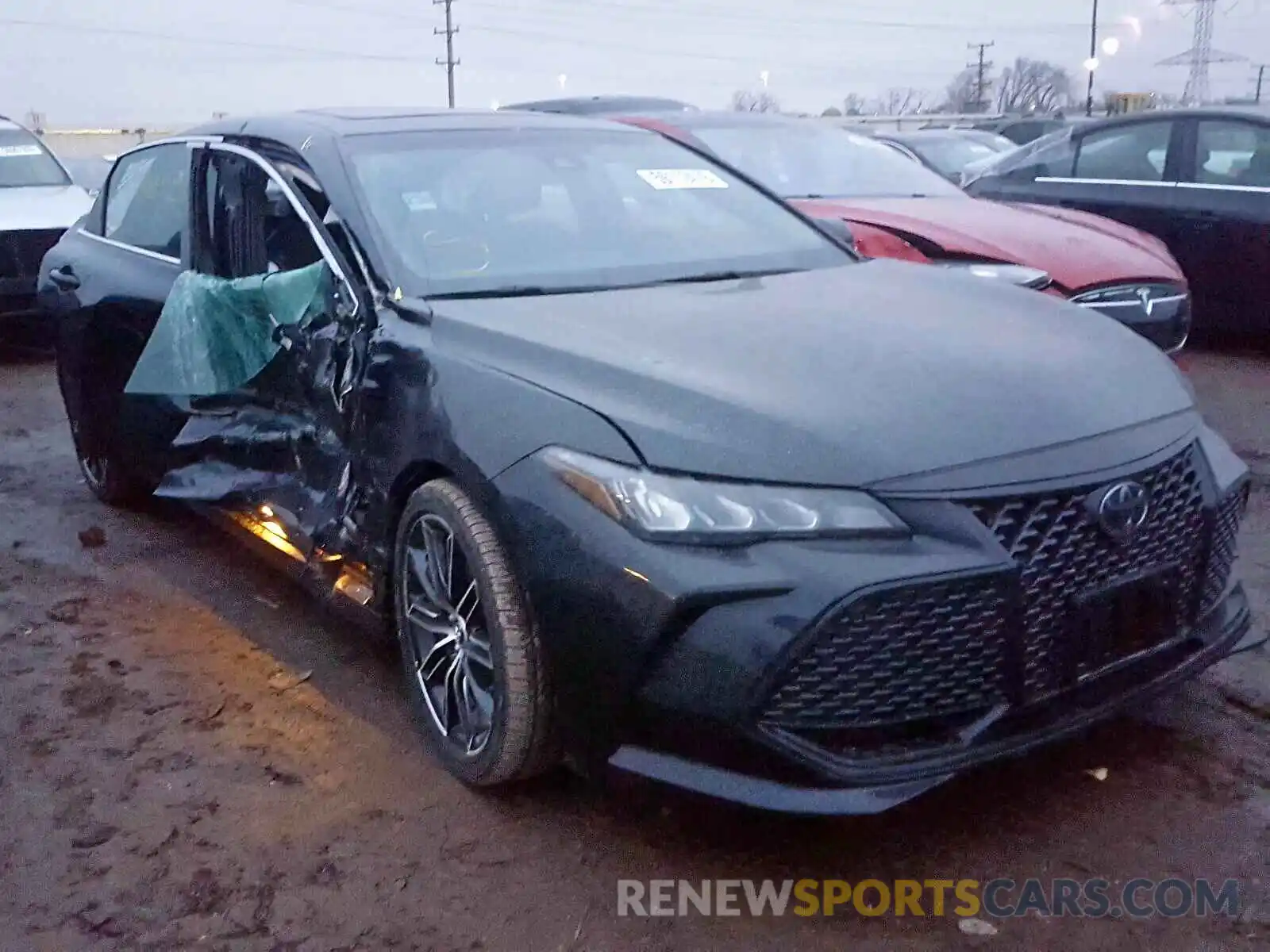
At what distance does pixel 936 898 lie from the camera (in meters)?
2.64

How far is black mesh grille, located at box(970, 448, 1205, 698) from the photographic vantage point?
2479mm

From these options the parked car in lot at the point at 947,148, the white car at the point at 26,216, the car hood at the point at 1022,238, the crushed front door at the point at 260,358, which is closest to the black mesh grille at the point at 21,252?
the white car at the point at 26,216

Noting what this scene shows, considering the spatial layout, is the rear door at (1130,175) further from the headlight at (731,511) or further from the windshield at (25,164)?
the windshield at (25,164)

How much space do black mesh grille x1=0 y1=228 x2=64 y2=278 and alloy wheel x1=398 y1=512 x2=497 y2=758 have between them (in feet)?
22.1

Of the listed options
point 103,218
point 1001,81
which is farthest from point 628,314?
point 1001,81

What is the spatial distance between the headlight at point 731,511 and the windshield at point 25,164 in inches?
350

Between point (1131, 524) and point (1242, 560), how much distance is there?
211 cm

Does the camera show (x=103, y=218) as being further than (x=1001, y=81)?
No

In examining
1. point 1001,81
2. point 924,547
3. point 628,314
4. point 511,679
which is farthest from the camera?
point 1001,81

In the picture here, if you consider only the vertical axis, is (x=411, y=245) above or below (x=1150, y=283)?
above

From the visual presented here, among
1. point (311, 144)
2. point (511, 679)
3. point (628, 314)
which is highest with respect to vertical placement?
point (311, 144)

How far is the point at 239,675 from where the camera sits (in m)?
3.87

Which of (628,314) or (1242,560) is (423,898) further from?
(1242,560)

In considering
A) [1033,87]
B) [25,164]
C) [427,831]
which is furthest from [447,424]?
[1033,87]
